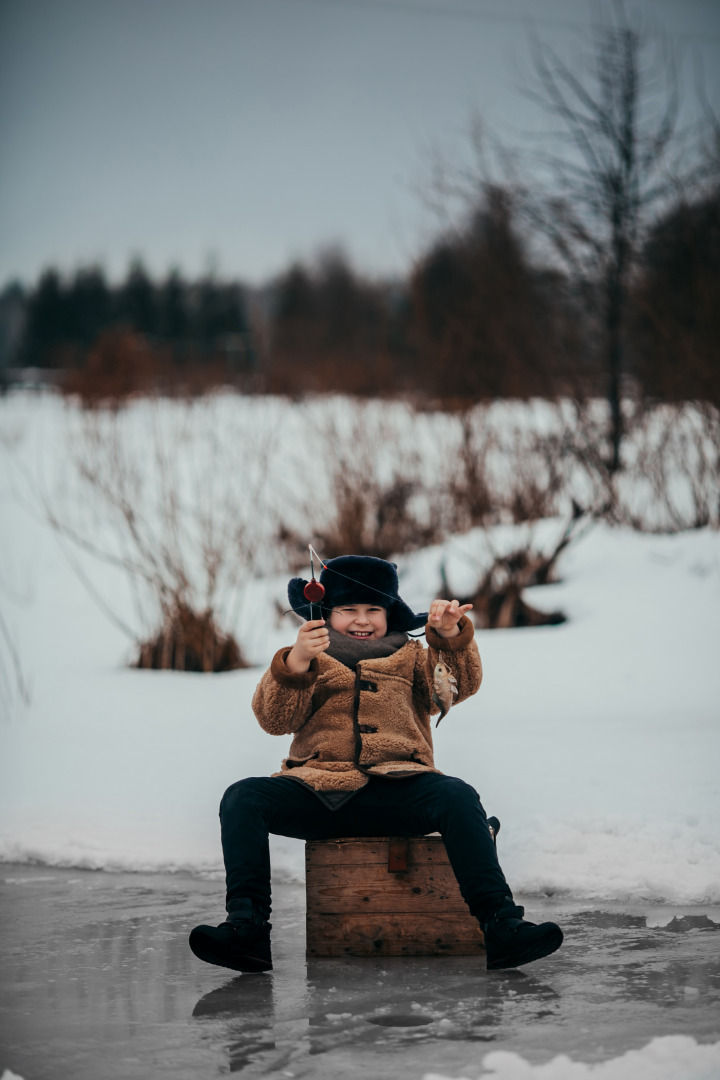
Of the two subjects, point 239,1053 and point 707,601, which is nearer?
point 239,1053

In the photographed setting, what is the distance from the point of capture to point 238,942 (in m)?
2.65

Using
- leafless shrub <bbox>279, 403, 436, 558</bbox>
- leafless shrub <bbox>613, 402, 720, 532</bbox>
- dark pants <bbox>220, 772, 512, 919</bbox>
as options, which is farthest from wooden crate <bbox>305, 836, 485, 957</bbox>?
leafless shrub <bbox>613, 402, 720, 532</bbox>

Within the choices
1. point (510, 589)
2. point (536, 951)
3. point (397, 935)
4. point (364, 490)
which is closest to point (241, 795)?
point (397, 935)

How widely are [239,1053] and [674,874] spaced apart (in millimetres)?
1672

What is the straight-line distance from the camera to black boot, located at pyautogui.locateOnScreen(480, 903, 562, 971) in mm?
2566

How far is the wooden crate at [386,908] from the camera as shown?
2881 mm

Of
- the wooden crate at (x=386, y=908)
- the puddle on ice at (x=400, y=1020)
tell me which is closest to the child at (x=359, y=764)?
the wooden crate at (x=386, y=908)

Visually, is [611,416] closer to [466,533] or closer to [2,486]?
[466,533]

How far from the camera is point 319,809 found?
2.98 m

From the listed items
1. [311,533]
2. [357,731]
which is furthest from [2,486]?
[357,731]

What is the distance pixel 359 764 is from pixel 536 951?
698 millimetres

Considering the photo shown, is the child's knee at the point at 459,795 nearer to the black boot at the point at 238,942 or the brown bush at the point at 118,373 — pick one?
the black boot at the point at 238,942

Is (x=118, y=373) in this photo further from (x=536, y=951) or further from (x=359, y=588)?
(x=536, y=951)

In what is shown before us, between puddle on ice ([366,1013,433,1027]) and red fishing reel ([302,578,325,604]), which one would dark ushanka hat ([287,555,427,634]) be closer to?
red fishing reel ([302,578,325,604])
